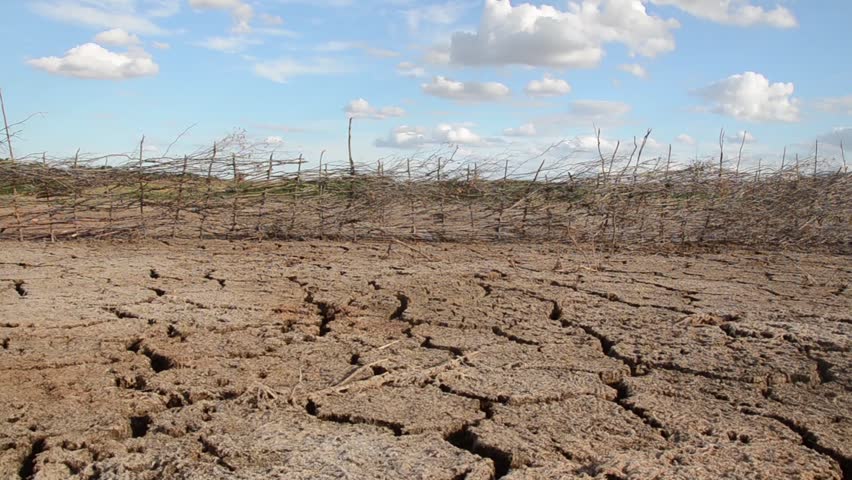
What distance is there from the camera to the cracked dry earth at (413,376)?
242cm

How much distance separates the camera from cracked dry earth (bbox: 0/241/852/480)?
95.2 inches

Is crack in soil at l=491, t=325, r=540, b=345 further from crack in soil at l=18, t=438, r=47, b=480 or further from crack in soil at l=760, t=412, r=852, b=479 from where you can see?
crack in soil at l=18, t=438, r=47, b=480

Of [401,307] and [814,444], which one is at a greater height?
[401,307]

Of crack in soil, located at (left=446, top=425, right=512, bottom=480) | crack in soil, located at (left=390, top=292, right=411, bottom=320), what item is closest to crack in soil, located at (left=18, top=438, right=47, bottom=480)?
crack in soil, located at (left=446, top=425, right=512, bottom=480)

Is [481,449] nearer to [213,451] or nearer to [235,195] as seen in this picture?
[213,451]

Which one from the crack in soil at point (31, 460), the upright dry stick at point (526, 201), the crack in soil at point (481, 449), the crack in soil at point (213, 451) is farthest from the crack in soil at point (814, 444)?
the upright dry stick at point (526, 201)

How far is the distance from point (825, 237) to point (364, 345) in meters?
7.24

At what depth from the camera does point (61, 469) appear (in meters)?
2.29

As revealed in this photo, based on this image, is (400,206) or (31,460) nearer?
(31,460)

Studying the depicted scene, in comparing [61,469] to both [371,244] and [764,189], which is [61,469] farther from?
[764,189]

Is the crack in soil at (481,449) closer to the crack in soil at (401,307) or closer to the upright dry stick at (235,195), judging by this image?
the crack in soil at (401,307)

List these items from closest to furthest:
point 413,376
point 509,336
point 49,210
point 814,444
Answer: point 814,444 → point 413,376 → point 509,336 → point 49,210

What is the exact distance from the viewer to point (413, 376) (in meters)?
3.19

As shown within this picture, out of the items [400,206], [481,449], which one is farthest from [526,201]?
[481,449]
